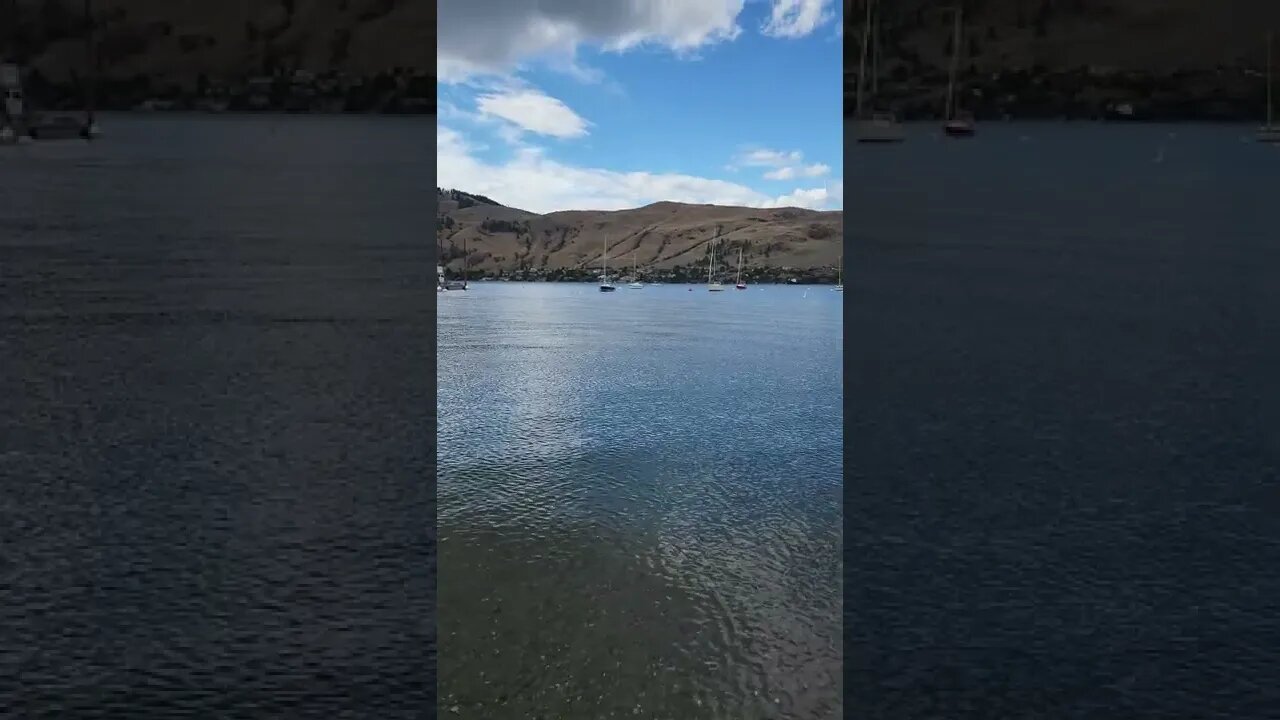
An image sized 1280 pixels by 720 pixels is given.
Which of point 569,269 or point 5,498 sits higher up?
point 569,269

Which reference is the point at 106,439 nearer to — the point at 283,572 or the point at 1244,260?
the point at 283,572

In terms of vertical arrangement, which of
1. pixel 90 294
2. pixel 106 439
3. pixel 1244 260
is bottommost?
pixel 106 439

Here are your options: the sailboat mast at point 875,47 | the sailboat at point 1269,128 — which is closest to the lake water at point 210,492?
the sailboat mast at point 875,47

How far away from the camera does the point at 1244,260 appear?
23828 mm

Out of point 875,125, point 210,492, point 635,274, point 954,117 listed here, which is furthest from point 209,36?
point 210,492

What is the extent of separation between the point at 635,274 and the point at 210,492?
234 ft

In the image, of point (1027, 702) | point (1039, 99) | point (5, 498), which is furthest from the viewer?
point (1039, 99)

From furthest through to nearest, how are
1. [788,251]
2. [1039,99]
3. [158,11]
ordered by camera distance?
1. [788,251]
2. [1039,99]
3. [158,11]

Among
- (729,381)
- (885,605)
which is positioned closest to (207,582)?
(885,605)

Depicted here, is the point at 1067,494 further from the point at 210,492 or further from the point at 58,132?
the point at 58,132

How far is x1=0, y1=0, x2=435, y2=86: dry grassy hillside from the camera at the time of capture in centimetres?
4816

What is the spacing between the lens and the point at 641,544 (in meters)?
7.80

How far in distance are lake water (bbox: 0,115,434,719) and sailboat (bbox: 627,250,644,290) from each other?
4663cm

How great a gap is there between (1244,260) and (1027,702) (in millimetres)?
25220
